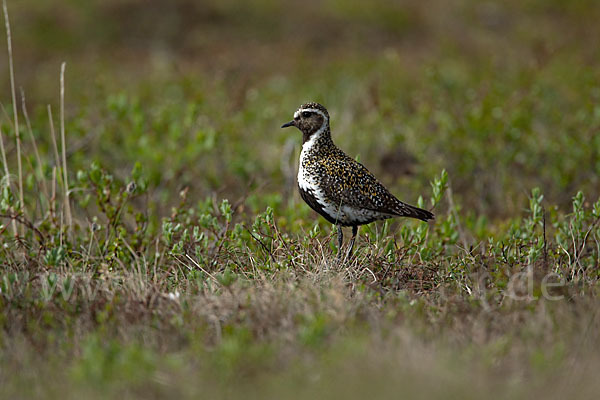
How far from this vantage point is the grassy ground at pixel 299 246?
13.6 ft

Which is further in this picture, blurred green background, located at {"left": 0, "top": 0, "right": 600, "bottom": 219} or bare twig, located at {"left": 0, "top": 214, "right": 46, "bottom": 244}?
blurred green background, located at {"left": 0, "top": 0, "right": 600, "bottom": 219}

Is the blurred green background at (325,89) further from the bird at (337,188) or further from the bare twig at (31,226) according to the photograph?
the bird at (337,188)

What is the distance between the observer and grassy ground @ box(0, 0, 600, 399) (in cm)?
415

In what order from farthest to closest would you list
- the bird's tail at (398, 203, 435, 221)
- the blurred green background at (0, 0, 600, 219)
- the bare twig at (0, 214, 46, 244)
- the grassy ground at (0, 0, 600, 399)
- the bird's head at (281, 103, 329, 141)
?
the blurred green background at (0, 0, 600, 219) → the bare twig at (0, 214, 46, 244) → the bird's head at (281, 103, 329, 141) → the bird's tail at (398, 203, 435, 221) → the grassy ground at (0, 0, 600, 399)

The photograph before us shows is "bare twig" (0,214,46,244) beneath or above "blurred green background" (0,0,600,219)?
beneath

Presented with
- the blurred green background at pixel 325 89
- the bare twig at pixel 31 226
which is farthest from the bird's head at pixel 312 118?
the bare twig at pixel 31 226

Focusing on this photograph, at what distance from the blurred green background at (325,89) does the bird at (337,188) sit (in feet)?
5.36

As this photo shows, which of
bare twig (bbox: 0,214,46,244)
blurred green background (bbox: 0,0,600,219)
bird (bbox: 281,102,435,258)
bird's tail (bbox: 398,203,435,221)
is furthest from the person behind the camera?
blurred green background (bbox: 0,0,600,219)

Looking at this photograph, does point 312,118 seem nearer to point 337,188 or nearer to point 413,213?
point 337,188

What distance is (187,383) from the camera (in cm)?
405

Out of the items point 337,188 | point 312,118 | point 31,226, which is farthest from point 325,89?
point 31,226

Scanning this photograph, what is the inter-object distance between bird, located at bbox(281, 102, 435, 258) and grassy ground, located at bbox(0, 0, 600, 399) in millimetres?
303

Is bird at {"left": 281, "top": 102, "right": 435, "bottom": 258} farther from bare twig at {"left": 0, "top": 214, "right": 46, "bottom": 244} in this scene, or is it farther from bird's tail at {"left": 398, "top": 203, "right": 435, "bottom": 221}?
bare twig at {"left": 0, "top": 214, "right": 46, "bottom": 244}

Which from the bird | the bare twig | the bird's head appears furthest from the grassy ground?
the bird's head
